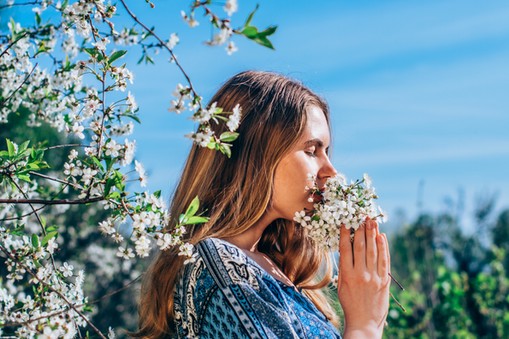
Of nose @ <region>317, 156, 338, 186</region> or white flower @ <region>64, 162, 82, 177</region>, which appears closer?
white flower @ <region>64, 162, 82, 177</region>

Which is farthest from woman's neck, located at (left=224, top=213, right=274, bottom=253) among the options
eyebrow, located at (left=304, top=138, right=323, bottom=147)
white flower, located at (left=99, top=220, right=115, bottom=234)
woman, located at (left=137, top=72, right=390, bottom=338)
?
white flower, located at (left=99, top=220, right=115, bottom=234)

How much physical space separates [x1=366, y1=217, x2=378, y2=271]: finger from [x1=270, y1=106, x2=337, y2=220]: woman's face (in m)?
0.21

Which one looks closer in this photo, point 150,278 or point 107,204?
point 107,204

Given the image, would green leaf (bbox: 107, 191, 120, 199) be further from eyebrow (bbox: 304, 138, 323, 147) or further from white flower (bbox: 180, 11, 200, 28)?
eyebrow (bbox: 304, 138, 323, 147)

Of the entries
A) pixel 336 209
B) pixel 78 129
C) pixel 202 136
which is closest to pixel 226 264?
pixel 336 209

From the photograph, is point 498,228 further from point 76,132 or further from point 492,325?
point 76,132

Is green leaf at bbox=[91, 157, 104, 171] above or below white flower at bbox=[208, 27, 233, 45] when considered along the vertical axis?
below

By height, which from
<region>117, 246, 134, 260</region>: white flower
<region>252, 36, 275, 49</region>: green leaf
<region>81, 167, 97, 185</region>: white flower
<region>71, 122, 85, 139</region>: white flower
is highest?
<region>252, 36, 275, 49</region>: green leaf

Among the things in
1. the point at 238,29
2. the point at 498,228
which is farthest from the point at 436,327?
the point at 498,228

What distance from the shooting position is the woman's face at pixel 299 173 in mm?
2072

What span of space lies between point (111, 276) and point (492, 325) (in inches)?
223

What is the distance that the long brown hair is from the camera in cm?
211

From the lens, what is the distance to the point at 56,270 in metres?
2.03

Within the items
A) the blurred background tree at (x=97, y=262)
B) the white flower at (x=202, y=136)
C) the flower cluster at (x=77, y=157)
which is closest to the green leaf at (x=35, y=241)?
the flower cluster at (x=77, y=157)
